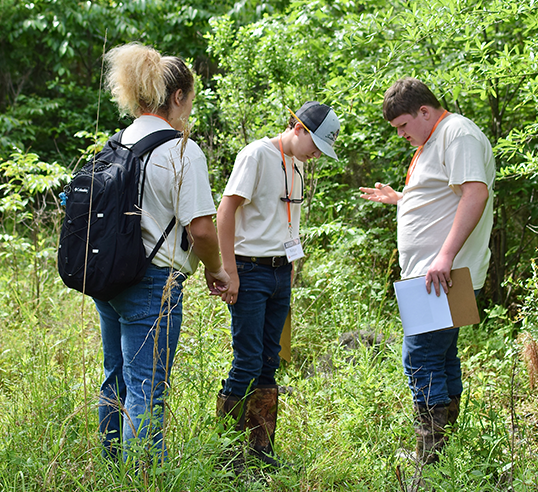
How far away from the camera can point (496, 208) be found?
4375mm

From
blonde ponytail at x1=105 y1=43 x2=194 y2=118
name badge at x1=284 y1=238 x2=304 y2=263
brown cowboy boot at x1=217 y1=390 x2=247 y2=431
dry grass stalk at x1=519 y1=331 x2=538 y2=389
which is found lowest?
dry grass stalk at x1=519 y1=331 x2=538 y2=389

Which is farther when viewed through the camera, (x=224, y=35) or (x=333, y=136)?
(x=224, y=35)

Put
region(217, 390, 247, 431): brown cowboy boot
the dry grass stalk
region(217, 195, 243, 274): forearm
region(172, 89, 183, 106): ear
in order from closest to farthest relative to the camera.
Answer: region(172, 89, 183, 106): ear, region(217, 195, 243, 274): forearm, region(217, 390, 247, 431): brown cowboy boot, the dry grass stalk

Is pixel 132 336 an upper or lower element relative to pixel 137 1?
lower

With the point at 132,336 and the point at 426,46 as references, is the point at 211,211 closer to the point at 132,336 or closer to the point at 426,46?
the point at 132,336

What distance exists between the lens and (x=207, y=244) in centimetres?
195

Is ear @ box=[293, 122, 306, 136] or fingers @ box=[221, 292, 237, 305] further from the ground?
ear @ box=[293, 122, 306, 136]

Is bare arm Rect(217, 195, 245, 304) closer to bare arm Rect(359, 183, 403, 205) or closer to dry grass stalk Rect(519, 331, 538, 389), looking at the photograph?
bare arm Rect(359, 183, 403, 205)

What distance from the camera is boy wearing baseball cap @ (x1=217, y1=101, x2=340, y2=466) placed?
233 centimetres

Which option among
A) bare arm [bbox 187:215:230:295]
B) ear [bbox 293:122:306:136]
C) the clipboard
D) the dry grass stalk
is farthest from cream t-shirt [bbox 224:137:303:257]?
the dry grass stalk

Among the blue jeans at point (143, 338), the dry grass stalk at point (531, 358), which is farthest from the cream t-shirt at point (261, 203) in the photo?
the dry grass stalk at point (531, 358)

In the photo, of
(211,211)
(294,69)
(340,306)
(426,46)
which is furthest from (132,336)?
(426,46)

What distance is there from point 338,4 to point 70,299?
3621mm

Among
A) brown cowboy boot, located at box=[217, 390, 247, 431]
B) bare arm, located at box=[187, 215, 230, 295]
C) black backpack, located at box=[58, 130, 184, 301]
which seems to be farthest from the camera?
brown cowboy boot, located at box=[217, 390, 247, 431]
